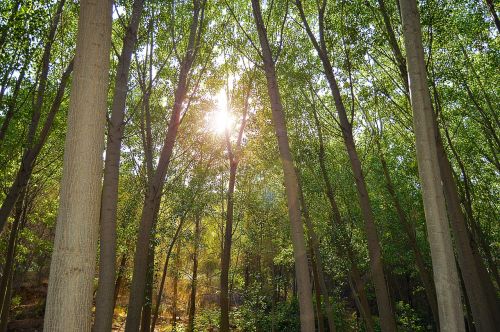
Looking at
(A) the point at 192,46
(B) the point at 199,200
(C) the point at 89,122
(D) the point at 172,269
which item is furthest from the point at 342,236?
(D) the point at 172,269

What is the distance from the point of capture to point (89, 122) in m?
2.31

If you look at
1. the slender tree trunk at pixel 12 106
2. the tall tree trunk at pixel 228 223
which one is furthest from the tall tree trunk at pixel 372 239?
the slender tree trunk at pixel 12 106

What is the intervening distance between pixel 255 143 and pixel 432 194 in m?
11.3

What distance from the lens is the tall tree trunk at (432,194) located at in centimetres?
328

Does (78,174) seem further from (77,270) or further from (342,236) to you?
(342,236)

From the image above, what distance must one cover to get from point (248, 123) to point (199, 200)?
3.92m

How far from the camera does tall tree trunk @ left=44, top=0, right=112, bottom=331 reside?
6.64ft

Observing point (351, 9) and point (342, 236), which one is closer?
point (351, 9)

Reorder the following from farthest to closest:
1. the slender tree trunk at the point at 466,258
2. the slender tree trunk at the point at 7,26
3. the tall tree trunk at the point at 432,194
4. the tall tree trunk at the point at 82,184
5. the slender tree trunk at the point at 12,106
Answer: the slender tree trunk at the point at 12,106, the slender tree trunk at the point at 466,258, the slender tree trunk at the point at 7,26, the tall tree trunk at the point at 432,194, the tall tree trunk at the point at 82,184

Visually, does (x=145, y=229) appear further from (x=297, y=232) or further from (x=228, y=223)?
(x=228, y=223)

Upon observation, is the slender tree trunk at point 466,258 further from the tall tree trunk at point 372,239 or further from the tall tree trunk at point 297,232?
the tall tree trunk at point 297,232

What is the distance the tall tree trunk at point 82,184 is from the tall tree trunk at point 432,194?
3.03 metres

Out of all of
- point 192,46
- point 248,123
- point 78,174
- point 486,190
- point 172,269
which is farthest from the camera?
point 172,269

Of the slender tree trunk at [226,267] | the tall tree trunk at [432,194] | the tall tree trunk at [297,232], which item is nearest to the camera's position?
the tall tree trunk at [432,194]
